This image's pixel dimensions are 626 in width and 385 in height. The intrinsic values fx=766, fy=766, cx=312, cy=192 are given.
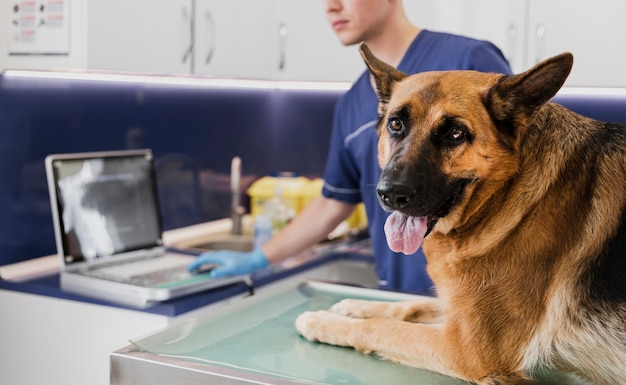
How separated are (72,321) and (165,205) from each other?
92 cm

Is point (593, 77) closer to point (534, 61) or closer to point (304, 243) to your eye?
point (534, 61)

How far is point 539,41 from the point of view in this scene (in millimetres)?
2564

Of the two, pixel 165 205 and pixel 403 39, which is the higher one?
pixel 403 39

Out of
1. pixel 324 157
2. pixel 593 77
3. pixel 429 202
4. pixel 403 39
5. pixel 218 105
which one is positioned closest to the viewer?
pixel 429 202

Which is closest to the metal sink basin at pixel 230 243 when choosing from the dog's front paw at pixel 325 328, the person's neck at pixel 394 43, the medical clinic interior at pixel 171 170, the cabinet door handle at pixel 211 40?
the medical clinic interior at pixel 171 170

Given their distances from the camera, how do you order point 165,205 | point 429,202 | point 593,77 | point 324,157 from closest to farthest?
point 429,202, point 593,77, point 165,205, point 324,157

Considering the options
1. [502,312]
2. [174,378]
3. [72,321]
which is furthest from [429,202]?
[72,321]

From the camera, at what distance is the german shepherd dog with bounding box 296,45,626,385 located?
108 cm

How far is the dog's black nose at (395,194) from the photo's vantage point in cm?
107

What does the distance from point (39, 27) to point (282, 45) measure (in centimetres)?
112

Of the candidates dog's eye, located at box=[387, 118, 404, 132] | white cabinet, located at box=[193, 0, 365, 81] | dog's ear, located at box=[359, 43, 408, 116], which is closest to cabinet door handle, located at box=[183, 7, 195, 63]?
white cabinet, located at box=[193, 0, 365, 81]

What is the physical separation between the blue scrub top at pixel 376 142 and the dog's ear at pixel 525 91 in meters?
0.76

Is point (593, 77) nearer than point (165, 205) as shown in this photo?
Yes

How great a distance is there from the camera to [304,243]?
223 centimetres
